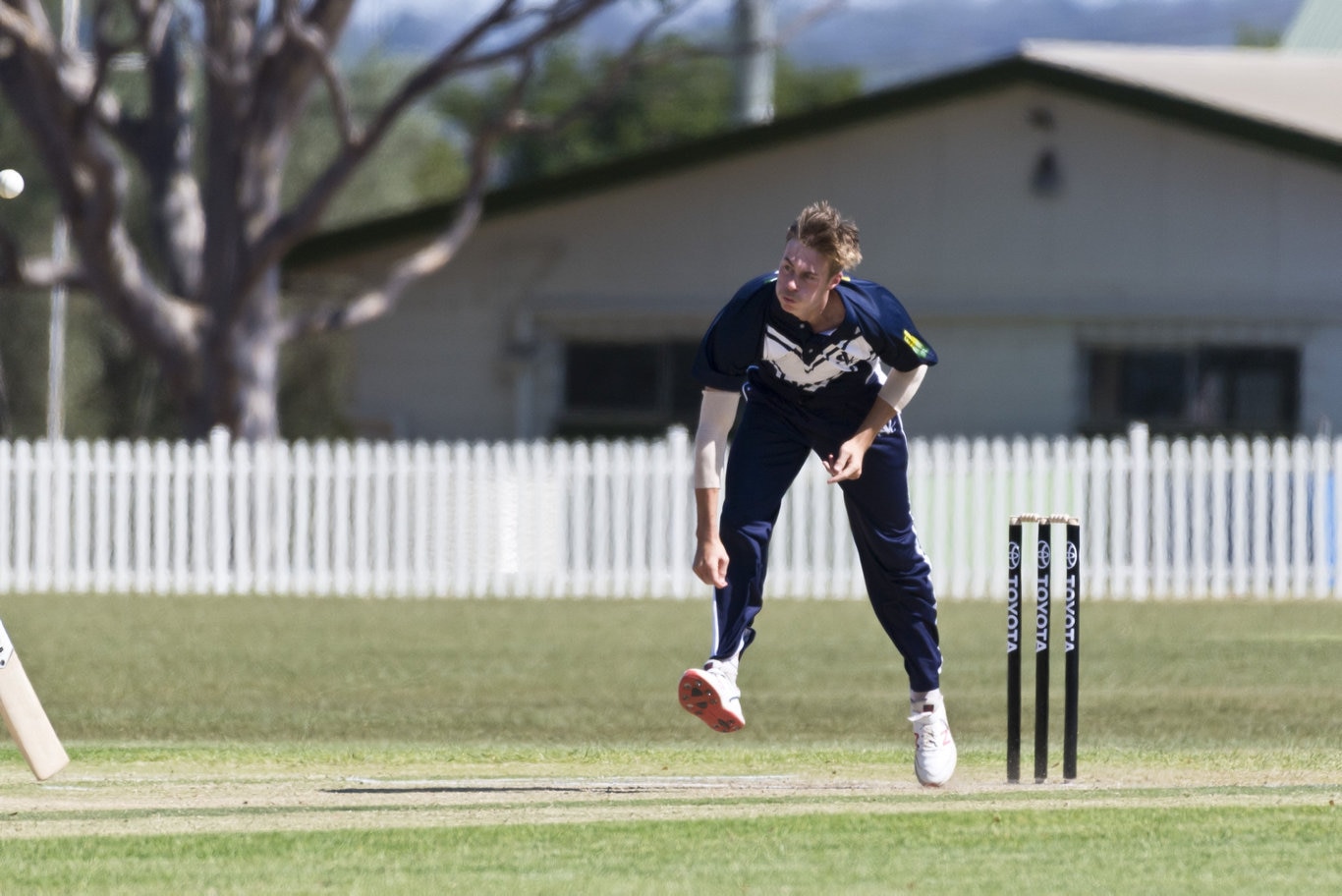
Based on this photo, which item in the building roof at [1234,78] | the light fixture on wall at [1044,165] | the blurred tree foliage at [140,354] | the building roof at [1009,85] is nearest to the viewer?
the building roof at [1009,85]

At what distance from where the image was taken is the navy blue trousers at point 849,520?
23.6ft

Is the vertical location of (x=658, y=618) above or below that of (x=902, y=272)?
below

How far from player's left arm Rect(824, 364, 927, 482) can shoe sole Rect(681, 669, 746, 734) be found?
0.74m

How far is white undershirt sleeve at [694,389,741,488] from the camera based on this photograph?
7.14 m

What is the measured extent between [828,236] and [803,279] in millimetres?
153

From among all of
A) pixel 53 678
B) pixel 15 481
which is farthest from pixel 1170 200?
pixel 53 678

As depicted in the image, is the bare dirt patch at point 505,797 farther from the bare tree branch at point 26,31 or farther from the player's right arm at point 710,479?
the bare tree branch at point 26,31

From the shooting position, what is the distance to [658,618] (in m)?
16.5

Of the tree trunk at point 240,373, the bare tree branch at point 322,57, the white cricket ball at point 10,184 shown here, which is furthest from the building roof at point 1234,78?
the white cricket ball at point 10,184

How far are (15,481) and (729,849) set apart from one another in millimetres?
14230

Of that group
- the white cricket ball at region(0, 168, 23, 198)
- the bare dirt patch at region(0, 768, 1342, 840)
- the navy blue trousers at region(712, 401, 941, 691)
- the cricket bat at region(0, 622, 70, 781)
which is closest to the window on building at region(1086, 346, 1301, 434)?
the bare dirt patch at region(0, 768, 1342, 840)

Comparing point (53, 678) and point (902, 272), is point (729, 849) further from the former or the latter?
point (902, 272)

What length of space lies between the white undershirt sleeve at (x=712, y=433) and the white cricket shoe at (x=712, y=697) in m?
0.60

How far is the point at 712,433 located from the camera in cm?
723
